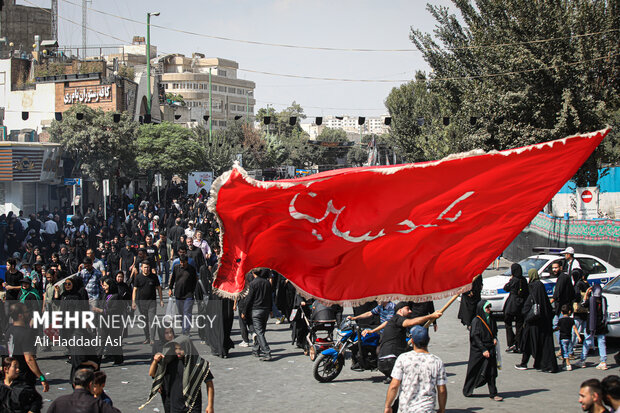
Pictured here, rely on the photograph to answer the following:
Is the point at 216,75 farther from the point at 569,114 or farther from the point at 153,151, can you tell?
the point at 569,114

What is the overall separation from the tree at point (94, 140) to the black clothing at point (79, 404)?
112 ft

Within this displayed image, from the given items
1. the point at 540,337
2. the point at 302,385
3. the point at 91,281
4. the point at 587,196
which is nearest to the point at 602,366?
the point at 540,337

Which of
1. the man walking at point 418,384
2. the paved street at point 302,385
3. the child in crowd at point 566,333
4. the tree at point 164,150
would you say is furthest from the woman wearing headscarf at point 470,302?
the tree at point 164,150

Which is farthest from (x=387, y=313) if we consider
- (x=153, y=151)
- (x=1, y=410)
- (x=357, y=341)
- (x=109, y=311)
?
(x=153, y=151)

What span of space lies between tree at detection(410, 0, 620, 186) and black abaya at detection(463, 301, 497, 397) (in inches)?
696

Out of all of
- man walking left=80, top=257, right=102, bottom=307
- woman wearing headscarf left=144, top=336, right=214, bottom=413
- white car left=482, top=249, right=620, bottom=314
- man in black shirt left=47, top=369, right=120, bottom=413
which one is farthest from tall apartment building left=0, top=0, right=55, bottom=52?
man in black shirt left=47, top=369, right=120, bottom=413

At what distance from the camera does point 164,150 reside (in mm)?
47000

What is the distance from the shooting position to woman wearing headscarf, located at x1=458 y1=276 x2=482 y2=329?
545 inches

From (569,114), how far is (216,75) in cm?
15059

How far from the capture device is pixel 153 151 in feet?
154

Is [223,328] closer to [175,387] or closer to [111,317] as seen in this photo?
[111,317]

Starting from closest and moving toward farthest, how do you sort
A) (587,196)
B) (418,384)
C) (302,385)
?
(418,384) → (302,385) → (587,196)

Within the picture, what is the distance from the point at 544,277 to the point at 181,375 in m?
11.8

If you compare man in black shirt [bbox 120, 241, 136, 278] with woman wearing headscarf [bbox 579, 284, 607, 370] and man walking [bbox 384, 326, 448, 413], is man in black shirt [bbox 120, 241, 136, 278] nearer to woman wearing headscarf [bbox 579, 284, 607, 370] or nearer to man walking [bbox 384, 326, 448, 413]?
woman wearing headscarf [bbox 579, 284, 607, 370]
